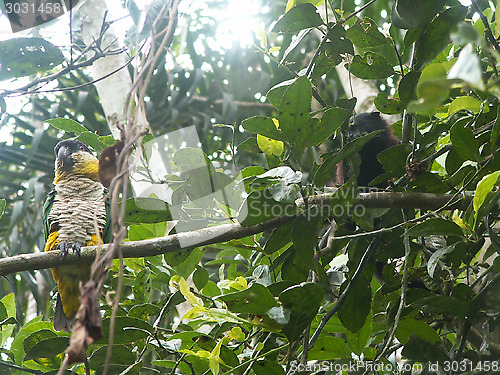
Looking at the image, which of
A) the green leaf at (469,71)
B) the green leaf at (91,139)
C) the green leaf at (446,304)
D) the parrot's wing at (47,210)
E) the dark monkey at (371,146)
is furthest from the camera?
the parrot's wing at (47,210)

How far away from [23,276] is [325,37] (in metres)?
2.45

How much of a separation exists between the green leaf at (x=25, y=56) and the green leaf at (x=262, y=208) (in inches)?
27.0

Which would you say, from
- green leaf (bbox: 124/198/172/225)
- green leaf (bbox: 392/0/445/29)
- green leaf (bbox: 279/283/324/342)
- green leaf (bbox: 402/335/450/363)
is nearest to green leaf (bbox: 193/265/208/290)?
green leaf (bbox: 124/198/172/225)

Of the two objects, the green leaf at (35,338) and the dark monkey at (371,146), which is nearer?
the green leaf at (35,338)

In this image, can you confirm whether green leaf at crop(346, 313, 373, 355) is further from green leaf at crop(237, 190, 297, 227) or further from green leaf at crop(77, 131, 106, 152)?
green leaf at crop(77, 131, 106, 152)

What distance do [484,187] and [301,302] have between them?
0.39 metres

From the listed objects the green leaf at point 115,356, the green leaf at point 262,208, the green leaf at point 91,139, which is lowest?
the green leaf at point 115,356

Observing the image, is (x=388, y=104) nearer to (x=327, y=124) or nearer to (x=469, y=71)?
(x=327, y=124)

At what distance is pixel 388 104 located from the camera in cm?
109

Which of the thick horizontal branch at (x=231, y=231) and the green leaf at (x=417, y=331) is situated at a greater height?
the thick horizontal branch at (x=231, y=231)

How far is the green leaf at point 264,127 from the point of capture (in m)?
0.95

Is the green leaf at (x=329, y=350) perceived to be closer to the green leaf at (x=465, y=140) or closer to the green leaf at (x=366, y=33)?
the green leaf at (x=465, y=140)

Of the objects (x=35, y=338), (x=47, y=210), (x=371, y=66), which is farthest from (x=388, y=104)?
(x=47, y=210)

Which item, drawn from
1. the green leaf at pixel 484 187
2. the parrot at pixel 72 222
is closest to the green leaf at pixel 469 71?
the green leaf at pixel 484 187
